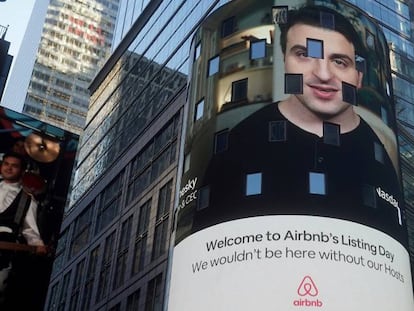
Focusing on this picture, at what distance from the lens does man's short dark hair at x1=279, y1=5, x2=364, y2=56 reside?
129 feet

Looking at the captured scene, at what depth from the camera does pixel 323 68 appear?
37.5 m

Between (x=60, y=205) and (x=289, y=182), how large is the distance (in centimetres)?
1425

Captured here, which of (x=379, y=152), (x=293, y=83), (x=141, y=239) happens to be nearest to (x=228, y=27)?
(x=293, y=83)

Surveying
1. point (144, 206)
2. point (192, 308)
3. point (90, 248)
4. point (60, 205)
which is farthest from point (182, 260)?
point (90, 248)

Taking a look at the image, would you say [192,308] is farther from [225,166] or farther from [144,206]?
[144,206]

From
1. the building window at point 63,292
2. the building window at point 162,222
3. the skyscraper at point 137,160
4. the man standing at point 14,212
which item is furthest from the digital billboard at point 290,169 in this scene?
the building window at point 63,292

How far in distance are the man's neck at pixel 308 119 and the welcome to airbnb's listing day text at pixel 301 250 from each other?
6.19 meters

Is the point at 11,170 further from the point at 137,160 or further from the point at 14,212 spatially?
the point at 137,160

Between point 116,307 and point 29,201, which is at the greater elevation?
point 29,201

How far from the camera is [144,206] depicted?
61.8 metres

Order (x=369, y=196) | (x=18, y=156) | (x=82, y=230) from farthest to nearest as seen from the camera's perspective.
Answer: (x=82, y=230) < (x=18, y=156) < (x=369, y=196)

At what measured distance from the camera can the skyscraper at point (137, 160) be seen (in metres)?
56.9

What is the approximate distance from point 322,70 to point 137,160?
33.5 metres

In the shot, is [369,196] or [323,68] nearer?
[369,196]
